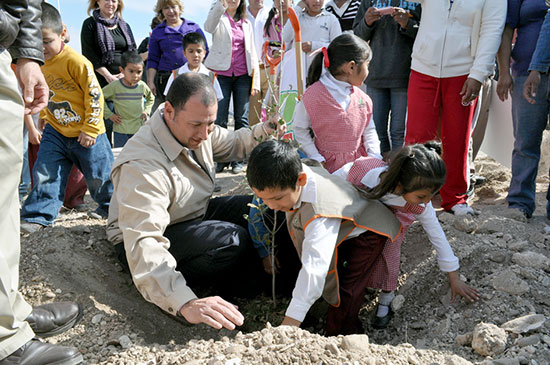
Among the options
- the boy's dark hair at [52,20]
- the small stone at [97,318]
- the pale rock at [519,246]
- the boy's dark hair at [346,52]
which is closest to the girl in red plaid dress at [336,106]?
the boy's dark hair at [346,52]

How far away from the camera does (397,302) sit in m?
2.82

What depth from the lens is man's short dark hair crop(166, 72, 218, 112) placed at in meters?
2.63

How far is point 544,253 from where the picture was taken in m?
2.91

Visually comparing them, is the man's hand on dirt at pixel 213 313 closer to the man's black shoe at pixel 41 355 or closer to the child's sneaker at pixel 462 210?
the man's black shoe at pixel 41 355

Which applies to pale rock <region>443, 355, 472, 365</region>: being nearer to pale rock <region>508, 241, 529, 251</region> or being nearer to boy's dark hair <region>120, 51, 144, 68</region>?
pale rock <region>508, 241, 529, 251</region>

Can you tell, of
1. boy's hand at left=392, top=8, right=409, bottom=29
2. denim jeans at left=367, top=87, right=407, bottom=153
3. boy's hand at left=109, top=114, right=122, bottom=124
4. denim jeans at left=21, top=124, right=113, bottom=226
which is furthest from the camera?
boy's hand at left=109, top=114, right=122, bottom=124

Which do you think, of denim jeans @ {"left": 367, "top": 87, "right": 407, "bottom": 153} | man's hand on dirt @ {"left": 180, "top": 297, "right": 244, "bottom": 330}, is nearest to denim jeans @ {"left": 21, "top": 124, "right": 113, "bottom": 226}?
man's hand on dirt @ {"left": 180, "top": 297, "right": 244, "bottom": 330}

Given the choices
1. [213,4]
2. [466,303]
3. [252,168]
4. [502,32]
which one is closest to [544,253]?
[466,303]

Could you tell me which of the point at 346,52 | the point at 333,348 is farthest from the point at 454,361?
the point at 346,52

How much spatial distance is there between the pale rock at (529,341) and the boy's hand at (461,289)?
463 mm

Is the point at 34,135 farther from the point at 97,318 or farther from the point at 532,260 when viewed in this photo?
the point at 532,260

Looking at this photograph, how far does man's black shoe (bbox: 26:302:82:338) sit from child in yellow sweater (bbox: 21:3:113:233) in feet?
4.31

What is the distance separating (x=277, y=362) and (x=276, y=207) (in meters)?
0.79

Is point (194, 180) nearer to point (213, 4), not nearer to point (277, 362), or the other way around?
point (277, 362)
